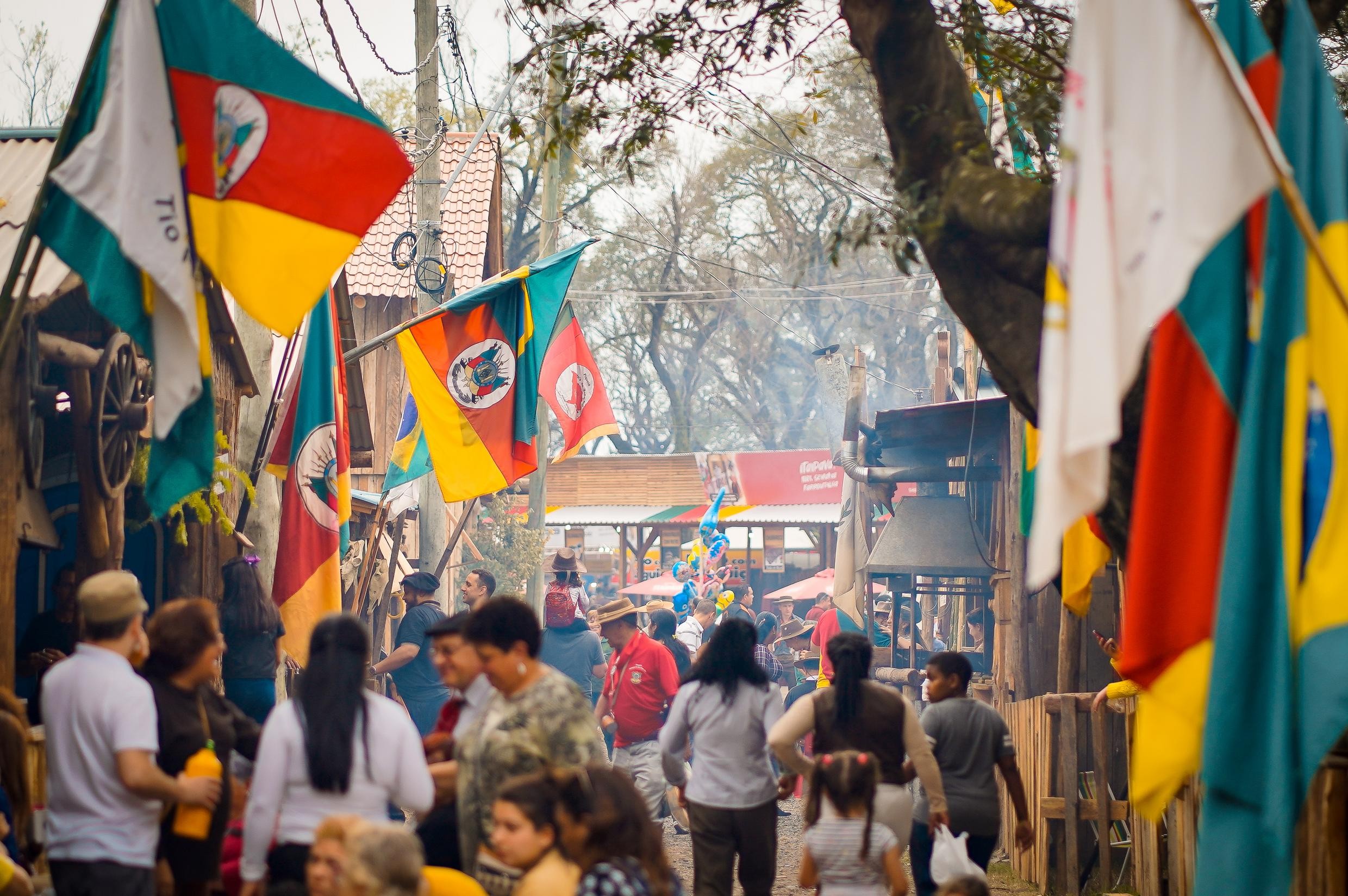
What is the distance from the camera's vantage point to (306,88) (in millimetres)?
5668

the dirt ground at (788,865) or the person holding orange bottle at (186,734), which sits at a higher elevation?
the person holding orange bottle at (186,734)

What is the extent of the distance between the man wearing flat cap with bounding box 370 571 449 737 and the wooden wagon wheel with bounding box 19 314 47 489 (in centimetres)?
355

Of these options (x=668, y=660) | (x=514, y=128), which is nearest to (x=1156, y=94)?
(x=514, y=128)

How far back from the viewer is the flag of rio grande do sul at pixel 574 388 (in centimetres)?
1460

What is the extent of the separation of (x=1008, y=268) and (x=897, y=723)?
A: 213 cm

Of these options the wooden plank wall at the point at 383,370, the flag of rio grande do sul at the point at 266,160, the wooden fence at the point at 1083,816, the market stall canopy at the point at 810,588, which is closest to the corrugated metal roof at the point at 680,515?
the market stall canopy at the point at 810,588

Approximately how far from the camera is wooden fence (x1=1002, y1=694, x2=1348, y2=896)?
770cm

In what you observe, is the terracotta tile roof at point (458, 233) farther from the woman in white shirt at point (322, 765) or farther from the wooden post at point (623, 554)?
the woman in white shirt at point (322, 765)

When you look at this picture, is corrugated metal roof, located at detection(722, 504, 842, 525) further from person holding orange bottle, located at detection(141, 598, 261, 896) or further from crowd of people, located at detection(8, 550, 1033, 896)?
person holding orange bottle, located at detection(141, 598, 261, 896)

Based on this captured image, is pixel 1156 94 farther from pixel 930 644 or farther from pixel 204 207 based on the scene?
pixel 930 644

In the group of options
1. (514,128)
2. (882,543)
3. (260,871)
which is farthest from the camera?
(882,543)

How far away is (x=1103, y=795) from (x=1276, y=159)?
6147mm

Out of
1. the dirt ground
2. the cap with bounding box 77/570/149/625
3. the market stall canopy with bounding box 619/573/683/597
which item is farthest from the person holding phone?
the market stall canopy with bounding box 619/573/683/597

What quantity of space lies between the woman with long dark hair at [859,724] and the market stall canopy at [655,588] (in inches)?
849
